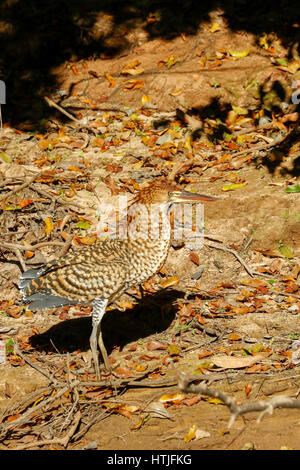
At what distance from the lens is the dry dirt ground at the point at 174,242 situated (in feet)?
16.9

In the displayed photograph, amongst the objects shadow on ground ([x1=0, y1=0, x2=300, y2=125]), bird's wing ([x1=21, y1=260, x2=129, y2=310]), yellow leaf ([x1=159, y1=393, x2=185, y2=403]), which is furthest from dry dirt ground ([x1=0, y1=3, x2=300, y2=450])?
bird's wing ([x1=21, y1=260, x2=129, y2=310])

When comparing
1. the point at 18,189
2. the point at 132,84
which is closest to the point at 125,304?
the point at 18,189

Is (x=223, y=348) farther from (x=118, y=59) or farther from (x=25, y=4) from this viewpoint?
(x=25, y=4)

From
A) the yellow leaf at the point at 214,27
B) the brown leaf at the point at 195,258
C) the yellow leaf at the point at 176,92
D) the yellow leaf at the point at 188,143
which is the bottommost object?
the brown leaf at the point at 195,258

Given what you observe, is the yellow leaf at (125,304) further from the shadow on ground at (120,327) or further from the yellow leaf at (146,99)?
the yellow leaf at (146,99)

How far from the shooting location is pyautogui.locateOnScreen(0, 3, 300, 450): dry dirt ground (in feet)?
16.9

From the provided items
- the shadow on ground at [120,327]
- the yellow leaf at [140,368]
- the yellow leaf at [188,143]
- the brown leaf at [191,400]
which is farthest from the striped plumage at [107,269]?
the yellow leaf at [188,143]

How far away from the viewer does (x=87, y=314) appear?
6.69 meters

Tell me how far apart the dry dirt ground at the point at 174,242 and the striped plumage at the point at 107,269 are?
54 centimetres

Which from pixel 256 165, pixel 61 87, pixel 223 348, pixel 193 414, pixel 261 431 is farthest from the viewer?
pixel 61 87

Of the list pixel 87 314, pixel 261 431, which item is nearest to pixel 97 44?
pixel 87 314

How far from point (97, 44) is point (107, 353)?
6.09 metres

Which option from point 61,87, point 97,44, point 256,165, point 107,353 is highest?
point 97,44

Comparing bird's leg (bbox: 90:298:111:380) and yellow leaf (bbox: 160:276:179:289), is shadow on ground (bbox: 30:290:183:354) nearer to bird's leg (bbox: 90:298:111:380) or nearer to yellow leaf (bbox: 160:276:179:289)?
yellow leaf (bbox: 160:276:179:289)
